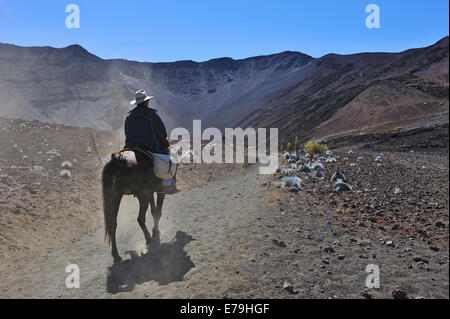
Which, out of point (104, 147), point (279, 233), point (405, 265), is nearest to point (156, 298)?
point (279, 233)

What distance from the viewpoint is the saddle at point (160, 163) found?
21.3ft

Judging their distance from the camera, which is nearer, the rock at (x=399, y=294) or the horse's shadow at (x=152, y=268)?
the rock at (x=399, y=294)

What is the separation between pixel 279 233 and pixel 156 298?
3.10 metres

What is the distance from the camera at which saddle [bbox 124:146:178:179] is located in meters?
6.50

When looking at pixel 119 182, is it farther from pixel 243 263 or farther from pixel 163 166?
pixel 243 263

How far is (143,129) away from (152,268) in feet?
9.66

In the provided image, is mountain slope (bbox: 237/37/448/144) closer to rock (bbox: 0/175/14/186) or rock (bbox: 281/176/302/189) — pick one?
rock (bbox: 281/176/302/189)

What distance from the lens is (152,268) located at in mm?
5449

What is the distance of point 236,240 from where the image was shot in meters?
6.16

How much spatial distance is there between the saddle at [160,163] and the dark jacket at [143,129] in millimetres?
180

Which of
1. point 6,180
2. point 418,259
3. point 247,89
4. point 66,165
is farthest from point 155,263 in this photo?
point 247,89

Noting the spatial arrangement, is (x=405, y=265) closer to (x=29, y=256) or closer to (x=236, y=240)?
(x=236, y=240)

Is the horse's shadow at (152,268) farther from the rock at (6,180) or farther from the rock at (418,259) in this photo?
the rock at (6,180)

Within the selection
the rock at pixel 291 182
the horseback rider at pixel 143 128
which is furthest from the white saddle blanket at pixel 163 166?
the rock at pixel 291 182
